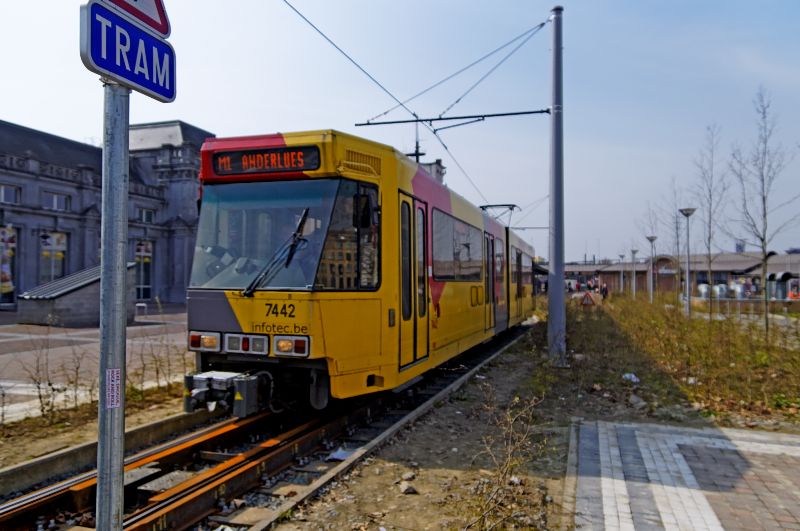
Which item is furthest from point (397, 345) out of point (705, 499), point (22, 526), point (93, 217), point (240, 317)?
point (93, 217)

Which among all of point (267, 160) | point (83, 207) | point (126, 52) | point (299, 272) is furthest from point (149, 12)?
point (83, 207)

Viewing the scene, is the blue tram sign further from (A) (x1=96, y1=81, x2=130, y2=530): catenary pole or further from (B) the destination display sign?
(B) the destination display sign

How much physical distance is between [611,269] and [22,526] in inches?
3512

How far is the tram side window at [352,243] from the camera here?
646cm

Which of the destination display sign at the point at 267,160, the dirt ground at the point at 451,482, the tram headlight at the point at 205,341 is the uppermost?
the destination display sign at the point at 267,160

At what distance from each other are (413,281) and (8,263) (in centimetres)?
2748

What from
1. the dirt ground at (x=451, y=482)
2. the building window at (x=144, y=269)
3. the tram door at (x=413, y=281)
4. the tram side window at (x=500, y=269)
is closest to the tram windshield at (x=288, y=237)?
the tram door at (x=413, y=281)

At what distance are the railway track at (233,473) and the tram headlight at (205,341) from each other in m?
0.97

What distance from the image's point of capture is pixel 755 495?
507 cm

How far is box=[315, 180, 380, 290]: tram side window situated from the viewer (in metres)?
6.46

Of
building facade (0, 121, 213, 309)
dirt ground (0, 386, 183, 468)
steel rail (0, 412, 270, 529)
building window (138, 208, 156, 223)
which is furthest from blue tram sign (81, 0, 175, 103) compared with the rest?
building window (138, 208, 156, 223)

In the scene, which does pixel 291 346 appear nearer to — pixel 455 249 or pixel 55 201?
pixel 455 249

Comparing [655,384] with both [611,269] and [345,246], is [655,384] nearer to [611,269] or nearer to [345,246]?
[345,246]

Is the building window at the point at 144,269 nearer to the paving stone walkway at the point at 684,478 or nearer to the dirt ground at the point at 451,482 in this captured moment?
the dirt ground at the point at 451,482
